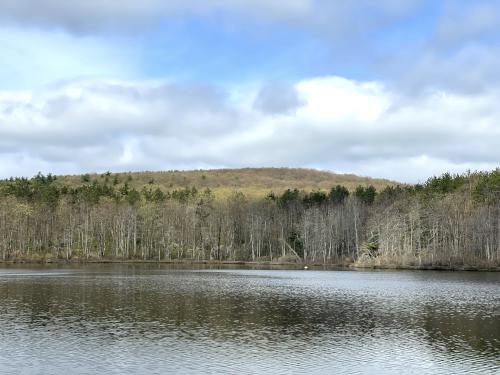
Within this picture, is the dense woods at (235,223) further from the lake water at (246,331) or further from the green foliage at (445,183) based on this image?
the lake water at (246,331)

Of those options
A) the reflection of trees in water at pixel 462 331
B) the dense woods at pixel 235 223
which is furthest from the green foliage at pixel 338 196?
the reflection of trees in water at pixel 462 331

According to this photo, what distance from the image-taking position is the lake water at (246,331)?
27672 mm

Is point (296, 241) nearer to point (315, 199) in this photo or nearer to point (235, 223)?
point (235, 223)

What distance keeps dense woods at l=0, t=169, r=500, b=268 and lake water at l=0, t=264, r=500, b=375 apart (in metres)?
58.2

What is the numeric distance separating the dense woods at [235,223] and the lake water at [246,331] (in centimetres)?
5818

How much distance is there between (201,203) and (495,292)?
103006 mm

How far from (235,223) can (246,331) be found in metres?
115

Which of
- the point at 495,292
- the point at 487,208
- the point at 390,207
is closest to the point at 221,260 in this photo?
the point at 390,207

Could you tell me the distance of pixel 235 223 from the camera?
151250 millimetres

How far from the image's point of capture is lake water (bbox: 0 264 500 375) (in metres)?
27.7

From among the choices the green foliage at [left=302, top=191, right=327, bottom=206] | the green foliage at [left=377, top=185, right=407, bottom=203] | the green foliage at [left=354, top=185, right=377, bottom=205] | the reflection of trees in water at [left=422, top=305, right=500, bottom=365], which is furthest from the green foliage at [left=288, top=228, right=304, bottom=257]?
the reflection of trees in water at [left=422, top=305, right=500, bottom=365]

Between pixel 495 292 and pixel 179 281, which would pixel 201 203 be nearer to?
pixel 179 281

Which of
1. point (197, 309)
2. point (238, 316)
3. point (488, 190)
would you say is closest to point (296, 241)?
point (488, 190)

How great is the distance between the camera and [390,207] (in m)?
125
